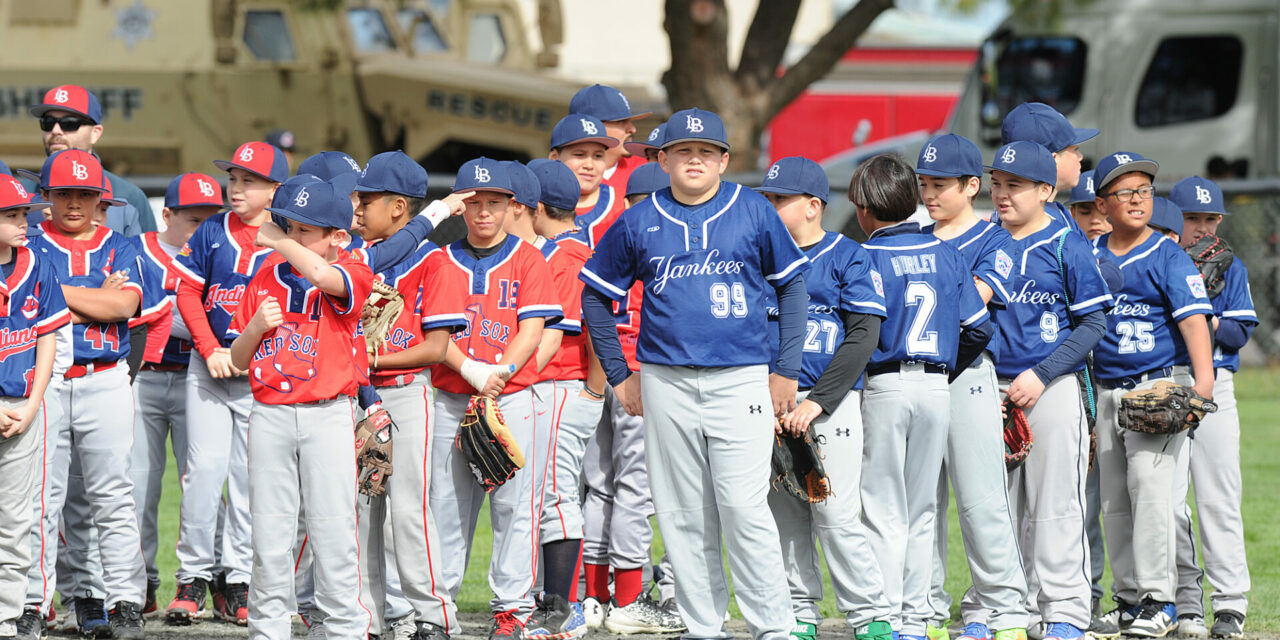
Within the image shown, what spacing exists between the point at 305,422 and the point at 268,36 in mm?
10769

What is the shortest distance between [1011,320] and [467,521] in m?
2.19

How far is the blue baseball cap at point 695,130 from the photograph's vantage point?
5055 mm

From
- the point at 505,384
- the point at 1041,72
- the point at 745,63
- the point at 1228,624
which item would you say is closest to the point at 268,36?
the point at 745,63

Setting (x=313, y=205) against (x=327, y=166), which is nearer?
(x=313, y=205)

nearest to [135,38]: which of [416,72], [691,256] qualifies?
[416,72]

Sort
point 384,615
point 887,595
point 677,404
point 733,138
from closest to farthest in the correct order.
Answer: point 677,404 < point 887,595 < point 384,615 < point 733,138

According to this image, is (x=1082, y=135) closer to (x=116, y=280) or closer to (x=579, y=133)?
(x=579, y=133)

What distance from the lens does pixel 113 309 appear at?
583 centimetres

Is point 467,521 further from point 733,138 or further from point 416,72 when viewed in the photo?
point 416,72

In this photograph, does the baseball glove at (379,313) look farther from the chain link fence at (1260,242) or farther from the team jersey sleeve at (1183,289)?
the chain link fence at (1260,242)

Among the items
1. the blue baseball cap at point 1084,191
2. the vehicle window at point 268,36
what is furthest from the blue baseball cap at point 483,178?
the vehicle window at point 268,36

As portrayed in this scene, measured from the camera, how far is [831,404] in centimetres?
523

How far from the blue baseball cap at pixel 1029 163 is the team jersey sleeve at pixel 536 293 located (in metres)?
1.71

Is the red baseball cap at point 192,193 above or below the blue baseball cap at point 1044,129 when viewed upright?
below
